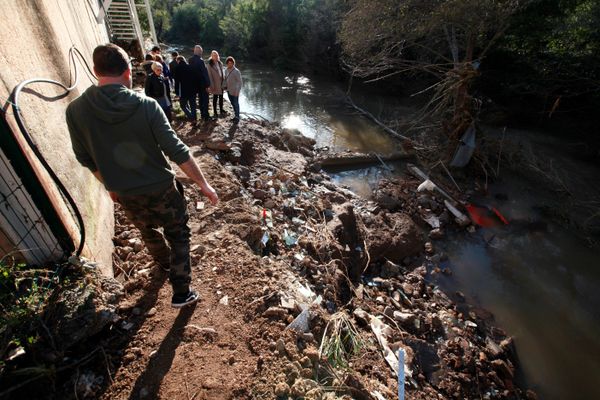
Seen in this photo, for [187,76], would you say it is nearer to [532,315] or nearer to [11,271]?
[11,271]

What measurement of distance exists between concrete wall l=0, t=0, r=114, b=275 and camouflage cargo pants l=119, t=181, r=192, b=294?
506mm

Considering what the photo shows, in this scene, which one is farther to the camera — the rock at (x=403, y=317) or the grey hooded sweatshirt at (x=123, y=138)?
the rock at (x=403, y=317)

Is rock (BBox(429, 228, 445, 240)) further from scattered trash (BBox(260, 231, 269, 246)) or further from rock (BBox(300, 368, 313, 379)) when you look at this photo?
rock (BBox(300, 368, 313, 379))

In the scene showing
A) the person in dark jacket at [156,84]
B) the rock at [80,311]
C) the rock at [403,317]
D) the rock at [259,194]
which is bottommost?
the rock at [403,317]

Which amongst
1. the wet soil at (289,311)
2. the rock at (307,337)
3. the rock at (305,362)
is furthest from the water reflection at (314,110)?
the rock at (305,362)

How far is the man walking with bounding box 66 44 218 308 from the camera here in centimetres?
182

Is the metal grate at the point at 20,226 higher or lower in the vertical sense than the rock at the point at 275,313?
higher

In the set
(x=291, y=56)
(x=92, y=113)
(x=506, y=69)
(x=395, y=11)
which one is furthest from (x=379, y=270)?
(x=291, y=56)

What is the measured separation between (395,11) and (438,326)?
7394 mm

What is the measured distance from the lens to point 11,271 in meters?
1.86

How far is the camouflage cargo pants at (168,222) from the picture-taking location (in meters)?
2.11

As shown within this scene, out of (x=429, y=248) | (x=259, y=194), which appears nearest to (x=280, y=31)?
(x=259, y=194)

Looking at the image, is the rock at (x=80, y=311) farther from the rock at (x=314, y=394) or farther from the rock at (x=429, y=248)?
the rock at (x=429, y=248)

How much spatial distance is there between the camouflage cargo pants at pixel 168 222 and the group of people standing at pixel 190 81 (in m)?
4.19
